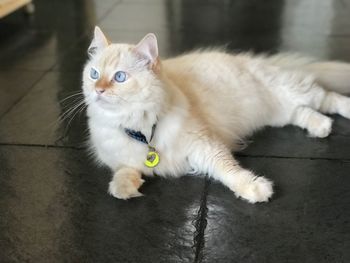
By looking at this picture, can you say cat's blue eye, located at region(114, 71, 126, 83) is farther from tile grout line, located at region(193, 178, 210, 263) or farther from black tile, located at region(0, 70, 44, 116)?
black tile, located at region(0, 70, 44, 116)

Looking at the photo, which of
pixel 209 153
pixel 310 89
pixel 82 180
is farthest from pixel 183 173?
pixel 310 89

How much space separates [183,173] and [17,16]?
3.24m

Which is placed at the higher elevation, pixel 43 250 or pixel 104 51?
pixel 104 51

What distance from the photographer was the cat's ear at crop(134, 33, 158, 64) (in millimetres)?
1692

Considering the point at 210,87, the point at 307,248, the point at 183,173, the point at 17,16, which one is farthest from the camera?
the point at 17,16

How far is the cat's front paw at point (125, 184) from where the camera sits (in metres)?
1.82

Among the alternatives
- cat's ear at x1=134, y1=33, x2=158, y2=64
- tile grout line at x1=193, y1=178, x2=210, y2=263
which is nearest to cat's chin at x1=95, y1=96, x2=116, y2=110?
cat's ear at x1=134, y1=33, x2=158, y2=64

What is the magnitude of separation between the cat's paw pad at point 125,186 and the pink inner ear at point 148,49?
48cm

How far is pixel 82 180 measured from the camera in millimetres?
2020

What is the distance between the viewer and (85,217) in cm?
A: 178

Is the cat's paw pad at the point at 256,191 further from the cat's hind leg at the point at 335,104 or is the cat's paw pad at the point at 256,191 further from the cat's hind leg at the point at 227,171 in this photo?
the cat's hind leg at the point at 335,104

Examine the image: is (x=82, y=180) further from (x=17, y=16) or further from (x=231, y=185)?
(x=17, y=16)

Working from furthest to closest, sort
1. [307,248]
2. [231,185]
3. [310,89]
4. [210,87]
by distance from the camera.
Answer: [310,89] → [210,87] → [231,185] → [307,248]

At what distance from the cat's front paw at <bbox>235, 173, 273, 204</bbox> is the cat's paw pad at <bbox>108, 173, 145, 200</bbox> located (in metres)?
0.40
